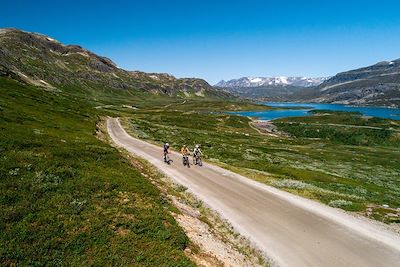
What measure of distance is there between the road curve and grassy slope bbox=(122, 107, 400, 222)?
4576 mm

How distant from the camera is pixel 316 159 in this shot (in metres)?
90.1

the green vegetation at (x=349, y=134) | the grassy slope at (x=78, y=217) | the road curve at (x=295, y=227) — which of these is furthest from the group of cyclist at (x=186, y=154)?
the green vegetation at (x=349, y=134)

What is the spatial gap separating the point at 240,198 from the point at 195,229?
947cm

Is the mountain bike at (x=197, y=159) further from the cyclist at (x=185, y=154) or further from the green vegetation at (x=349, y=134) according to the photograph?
the green vegetation at (x=349, y=134)

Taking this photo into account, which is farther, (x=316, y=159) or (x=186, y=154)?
(x=316, y=159)

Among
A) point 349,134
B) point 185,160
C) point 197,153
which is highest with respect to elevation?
point 197,153

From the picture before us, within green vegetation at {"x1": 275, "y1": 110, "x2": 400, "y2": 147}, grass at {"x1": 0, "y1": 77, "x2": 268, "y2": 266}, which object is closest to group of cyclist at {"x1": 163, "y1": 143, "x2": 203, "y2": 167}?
grass at {"x1": 0, "y1": 77, "x2": 268, "y2": 266}

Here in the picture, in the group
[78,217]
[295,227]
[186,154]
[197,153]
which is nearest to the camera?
[78,217]

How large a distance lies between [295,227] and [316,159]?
70509mm

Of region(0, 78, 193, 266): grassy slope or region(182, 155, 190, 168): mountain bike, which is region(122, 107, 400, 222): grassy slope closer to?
region(182, 155, 190, 168): mountain bike

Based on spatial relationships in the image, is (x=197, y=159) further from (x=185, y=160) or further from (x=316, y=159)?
(x=316, y=159)

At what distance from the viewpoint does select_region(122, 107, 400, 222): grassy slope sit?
3888 cm

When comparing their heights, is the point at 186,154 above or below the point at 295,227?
above

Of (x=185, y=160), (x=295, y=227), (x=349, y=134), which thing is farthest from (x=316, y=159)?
(x=349, y=134)
